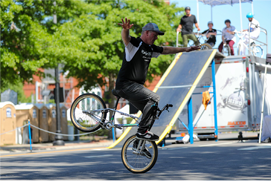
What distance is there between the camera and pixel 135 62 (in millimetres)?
6797

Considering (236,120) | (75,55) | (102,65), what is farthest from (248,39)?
(102,65)

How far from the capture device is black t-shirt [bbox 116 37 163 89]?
266 inches

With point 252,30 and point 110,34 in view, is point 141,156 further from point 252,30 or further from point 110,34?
point 110,34

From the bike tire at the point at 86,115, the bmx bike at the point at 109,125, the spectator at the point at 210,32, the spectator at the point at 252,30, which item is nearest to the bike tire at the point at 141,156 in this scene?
the bmx bike at the point at 109,125

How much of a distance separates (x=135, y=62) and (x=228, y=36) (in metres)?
11.9

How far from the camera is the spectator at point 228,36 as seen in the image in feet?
57.4

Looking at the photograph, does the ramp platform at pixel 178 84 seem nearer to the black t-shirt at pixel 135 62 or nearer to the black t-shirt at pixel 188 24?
the black t-shirt at pixel 188 24

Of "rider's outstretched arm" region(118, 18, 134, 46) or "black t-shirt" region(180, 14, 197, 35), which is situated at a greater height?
"black t-shirt" region(180, 14, 197, 35)

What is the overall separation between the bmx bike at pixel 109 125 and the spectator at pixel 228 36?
36.1 feet

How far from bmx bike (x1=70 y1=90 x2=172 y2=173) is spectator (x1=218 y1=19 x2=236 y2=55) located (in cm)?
1100

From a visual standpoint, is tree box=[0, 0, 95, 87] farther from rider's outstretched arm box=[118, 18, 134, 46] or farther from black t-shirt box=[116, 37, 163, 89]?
rider's outstretched arm box=[118, 18, 134, 46]

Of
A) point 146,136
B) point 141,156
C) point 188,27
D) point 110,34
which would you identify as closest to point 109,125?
point 146,136

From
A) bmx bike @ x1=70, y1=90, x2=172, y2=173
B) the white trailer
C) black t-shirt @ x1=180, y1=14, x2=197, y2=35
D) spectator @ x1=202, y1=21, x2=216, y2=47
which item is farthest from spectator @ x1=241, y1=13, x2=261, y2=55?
bmx bike @ x1=70, y1=90, x2=172, y2=173

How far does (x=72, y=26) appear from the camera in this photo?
19.7 m
